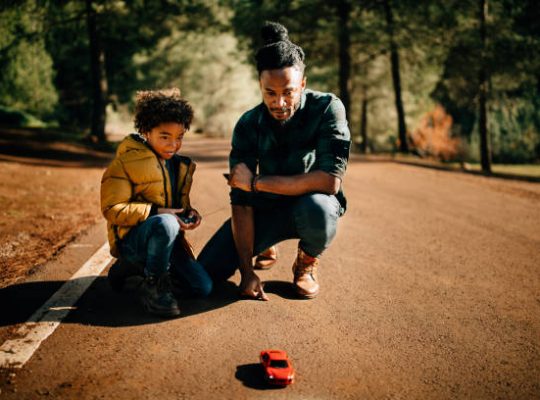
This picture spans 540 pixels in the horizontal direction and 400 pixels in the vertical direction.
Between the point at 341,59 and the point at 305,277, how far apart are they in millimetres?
15693

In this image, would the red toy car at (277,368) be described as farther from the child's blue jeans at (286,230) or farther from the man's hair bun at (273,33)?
the man's hair bun at (273,33)

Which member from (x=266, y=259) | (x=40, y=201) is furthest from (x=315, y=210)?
(x=40, y=201)

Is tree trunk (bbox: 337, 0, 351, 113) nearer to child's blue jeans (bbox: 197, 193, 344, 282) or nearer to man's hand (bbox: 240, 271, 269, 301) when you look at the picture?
child's blue jeans (bbox: 197, 193, 344, 282)

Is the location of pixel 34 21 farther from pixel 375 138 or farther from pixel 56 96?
Result: pixel 375 138

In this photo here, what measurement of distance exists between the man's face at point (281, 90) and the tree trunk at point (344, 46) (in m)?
13.8

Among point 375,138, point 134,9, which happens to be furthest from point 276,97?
point 375,138

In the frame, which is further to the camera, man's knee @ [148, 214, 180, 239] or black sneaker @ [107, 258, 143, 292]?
black sneaker @ [107, 258, 143, 292]

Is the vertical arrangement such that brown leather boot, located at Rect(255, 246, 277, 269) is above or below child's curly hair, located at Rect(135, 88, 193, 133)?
below

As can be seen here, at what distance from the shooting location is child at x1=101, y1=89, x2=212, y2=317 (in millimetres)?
2936

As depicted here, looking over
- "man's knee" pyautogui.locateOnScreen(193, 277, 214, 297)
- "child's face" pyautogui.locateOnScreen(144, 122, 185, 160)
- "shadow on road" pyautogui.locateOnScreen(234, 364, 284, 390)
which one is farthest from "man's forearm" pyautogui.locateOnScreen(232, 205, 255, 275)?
"shadow on road" pyautogui.locateOnScreen(234, 364, 284, 390)

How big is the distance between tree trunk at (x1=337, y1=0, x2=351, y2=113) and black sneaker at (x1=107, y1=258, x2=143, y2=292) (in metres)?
14.3

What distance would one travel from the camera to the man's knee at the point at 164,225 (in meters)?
2.91

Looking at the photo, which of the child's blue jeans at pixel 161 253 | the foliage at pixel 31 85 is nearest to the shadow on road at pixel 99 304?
the child's blue jeans at pixel 161 253

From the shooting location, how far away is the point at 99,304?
121 inches
